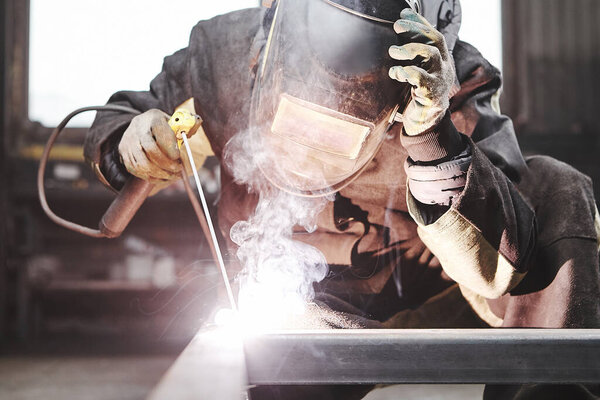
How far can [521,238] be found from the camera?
131 centimetres

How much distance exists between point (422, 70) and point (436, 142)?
0.50ft

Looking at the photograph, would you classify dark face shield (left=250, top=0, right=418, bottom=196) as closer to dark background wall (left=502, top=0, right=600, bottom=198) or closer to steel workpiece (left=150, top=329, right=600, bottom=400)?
steel workpiece (left=150, top=329, right=600, bottom=400)

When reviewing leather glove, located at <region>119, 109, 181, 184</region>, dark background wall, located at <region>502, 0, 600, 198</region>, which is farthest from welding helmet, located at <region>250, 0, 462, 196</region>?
dark background wall, located at <region>502, 0, 600, 198</region>

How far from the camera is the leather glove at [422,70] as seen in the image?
109cm

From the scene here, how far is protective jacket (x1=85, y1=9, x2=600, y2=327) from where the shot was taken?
49.8 inches

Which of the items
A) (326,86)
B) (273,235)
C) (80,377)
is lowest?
(80,377)

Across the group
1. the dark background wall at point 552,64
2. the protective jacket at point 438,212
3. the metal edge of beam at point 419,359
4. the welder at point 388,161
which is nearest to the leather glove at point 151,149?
the welder at point 388,161

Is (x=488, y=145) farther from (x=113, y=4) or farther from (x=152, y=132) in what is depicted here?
(x=113, y=4)

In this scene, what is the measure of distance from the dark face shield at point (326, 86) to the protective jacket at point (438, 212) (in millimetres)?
111

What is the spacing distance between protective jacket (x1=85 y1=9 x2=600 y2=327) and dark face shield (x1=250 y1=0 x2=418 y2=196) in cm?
11

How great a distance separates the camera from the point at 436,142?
3.85 feet

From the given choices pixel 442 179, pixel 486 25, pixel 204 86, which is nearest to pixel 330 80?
pixel 442 179

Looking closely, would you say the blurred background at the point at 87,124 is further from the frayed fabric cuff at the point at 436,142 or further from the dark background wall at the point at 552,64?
the frayed fabric cuff at the point at 436,142

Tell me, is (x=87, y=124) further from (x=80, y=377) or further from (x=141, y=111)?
(x=141, y=111)
